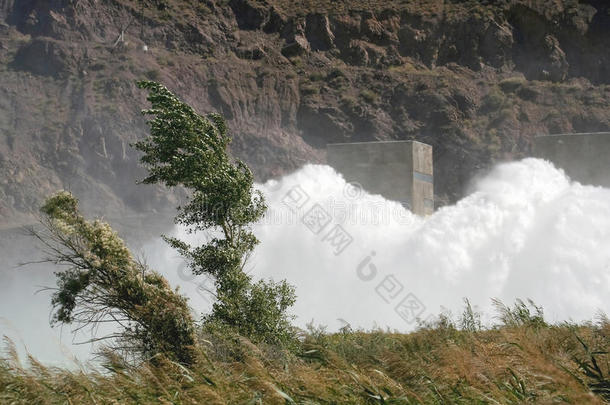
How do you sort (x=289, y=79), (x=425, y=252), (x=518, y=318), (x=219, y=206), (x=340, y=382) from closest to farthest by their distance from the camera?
(x=340, y=382) < (x=518, y=318) < (x=219, y=206) < (x=425, y=252) < (x=289, y=79)

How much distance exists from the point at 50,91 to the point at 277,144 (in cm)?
2093

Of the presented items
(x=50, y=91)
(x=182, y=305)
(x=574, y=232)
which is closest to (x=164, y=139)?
(x=182, y=305)

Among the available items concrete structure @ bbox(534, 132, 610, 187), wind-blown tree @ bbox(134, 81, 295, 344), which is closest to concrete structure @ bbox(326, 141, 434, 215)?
concrete structure @ bbox(534, 132, 610, 187)

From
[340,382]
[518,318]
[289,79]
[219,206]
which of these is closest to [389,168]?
[219,206]

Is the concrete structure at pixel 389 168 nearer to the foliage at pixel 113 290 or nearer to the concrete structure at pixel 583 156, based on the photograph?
the concrete structure at pixel 583 156

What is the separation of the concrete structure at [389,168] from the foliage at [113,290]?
84.2 feet

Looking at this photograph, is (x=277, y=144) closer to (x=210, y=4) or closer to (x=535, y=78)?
(x=210, y=4)

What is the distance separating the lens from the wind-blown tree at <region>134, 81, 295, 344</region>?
20812mm

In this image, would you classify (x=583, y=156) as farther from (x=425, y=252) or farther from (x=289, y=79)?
(x=289, y=79)

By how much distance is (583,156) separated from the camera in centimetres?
4616

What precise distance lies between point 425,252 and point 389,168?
15.4 ft

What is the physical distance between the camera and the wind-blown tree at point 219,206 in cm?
2081

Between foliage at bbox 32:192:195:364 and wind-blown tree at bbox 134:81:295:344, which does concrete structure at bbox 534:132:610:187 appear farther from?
foliage at bbox 32:192:195:364

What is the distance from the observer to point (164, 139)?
2156cm
